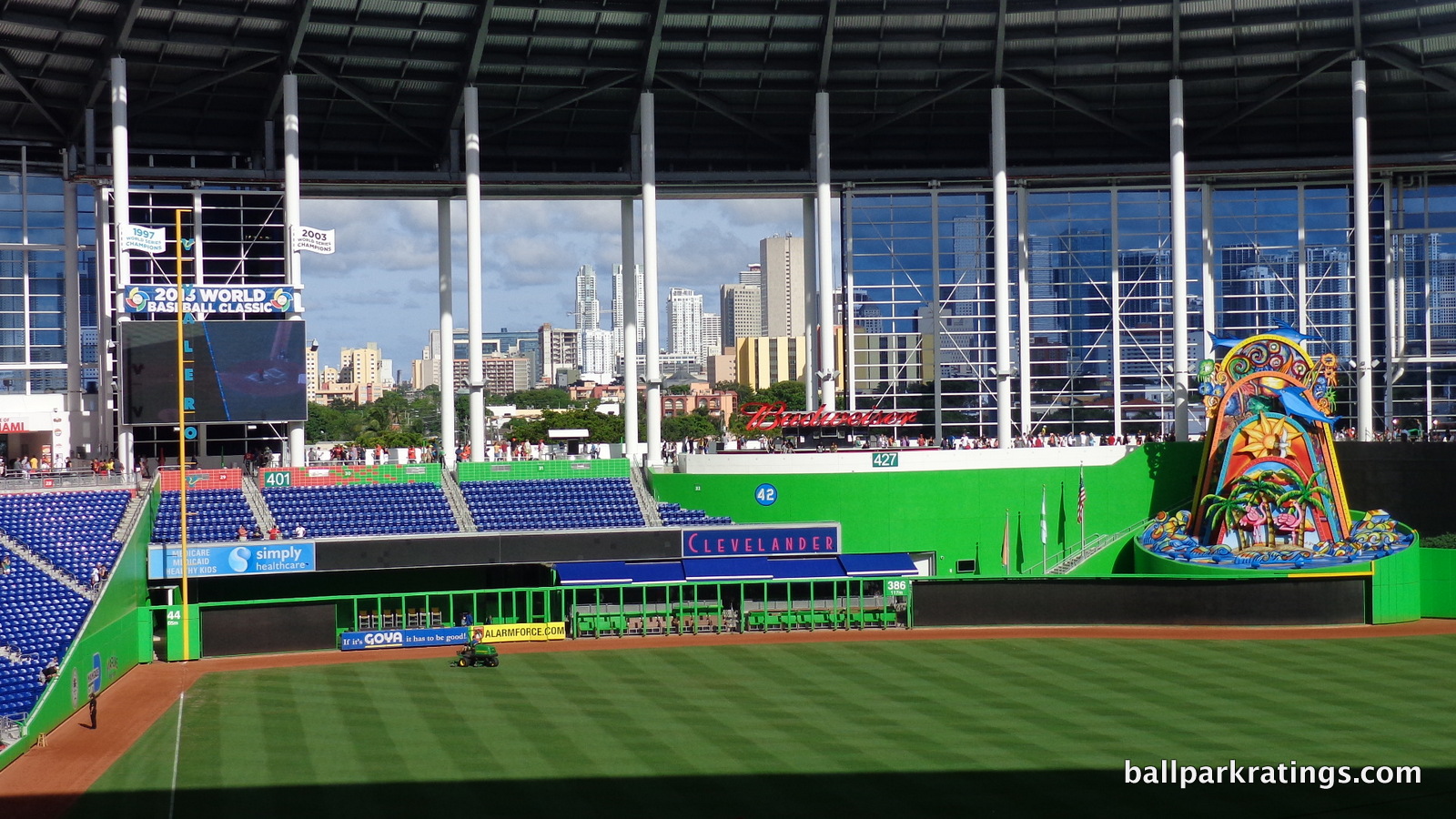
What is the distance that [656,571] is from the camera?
163ft

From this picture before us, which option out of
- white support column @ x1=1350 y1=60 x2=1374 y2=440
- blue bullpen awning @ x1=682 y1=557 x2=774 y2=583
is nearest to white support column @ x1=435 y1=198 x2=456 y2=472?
blue bullpen awning @ x1=682 y1=557 x2=774 y2=583

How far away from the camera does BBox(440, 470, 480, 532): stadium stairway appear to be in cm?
5250

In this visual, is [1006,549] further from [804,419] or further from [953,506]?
[804,419]

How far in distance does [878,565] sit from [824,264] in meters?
15.5

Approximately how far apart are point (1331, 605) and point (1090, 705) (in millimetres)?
16804

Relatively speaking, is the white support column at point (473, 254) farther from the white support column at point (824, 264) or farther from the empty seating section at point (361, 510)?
the white support column at point (824, 264)

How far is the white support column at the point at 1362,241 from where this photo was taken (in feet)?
193

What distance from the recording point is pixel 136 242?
2071 inches

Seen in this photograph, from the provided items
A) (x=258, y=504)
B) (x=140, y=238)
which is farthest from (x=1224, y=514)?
(x=140, y=238)

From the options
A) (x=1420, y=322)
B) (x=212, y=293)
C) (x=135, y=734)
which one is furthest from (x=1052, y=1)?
(x=135, y=734)

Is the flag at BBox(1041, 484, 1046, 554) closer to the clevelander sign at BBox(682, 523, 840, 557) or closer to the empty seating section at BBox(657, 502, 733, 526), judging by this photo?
the clevelander sign at BBox(682, 523, 840, 557)

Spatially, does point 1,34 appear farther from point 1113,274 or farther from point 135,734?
point 1113,274

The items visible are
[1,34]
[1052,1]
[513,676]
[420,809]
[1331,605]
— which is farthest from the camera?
[1052,1]

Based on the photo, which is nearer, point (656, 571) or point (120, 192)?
point (656, 571)
